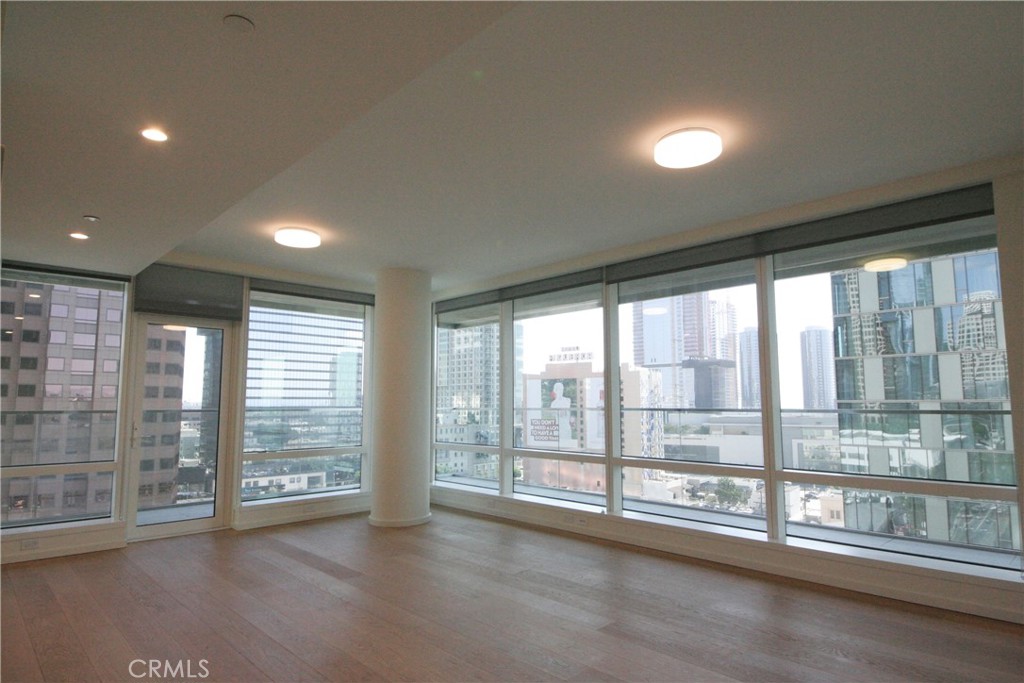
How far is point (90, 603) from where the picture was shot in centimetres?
376

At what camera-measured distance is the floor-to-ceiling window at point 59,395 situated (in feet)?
16.2

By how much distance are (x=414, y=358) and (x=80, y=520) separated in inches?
133

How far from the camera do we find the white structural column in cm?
606

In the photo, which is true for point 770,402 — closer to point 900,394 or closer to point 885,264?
point 900,394

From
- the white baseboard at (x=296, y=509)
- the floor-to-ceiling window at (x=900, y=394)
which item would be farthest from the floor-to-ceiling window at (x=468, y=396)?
the floor-to-ceiling window at (x=900, y=394)

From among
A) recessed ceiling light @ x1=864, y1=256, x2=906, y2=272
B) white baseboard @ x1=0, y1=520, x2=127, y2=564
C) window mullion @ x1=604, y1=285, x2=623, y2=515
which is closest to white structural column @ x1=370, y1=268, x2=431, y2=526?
window mullion @ x1=604, y1=285, x2=623, y2=515

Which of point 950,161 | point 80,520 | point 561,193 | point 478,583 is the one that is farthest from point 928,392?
point 80,520

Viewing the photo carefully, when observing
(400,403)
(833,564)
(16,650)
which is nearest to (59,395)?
(16,650)

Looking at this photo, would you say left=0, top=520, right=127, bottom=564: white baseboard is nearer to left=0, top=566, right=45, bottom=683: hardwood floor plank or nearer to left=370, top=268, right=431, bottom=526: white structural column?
left=0, top=566, right=45, bottom=683: hardwood floor plank

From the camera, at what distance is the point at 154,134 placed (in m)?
2.42

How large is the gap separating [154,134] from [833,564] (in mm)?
4875

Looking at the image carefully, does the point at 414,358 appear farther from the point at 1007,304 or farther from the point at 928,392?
the point at 1007,304

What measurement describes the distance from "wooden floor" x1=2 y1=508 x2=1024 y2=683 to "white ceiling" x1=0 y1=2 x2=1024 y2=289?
2.50 metres

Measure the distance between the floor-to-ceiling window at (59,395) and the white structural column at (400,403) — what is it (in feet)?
8.07
